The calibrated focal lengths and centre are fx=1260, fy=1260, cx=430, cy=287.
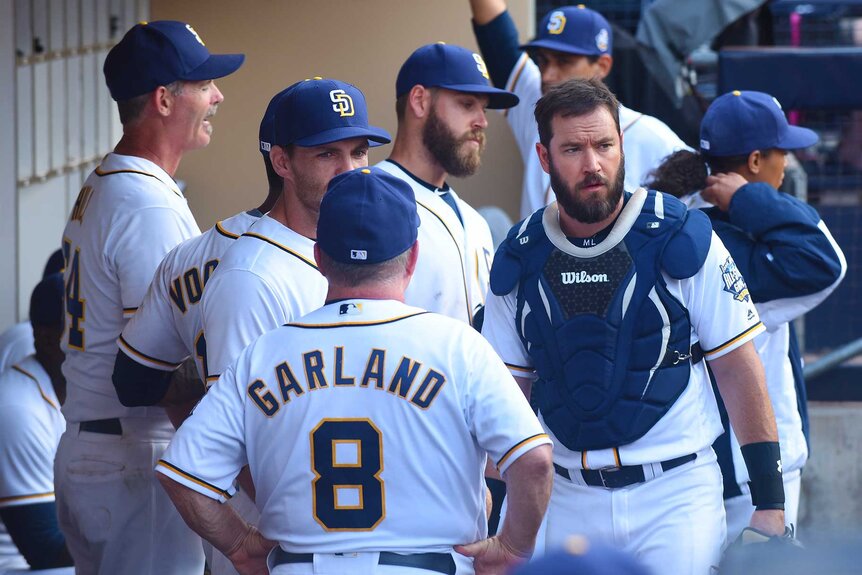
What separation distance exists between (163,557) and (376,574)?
4.62 feet

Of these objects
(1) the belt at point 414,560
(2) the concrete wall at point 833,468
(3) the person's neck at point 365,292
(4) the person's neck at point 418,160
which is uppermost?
(4) the person's neck at point 418,160

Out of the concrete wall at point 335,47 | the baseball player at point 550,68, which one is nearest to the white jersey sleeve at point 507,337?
the baseball player at point 550,68

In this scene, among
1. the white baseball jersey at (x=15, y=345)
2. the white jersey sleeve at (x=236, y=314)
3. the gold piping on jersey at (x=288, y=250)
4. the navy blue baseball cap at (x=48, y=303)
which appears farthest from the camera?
the white baseball jersey at (x=15, y=345)

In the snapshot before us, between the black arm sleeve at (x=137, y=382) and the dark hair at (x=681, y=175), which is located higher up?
the dark hair at (x=681, y=175)

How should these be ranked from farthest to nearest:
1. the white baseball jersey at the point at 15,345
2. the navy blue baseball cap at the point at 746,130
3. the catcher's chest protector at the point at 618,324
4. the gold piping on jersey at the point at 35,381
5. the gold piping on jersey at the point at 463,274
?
the white baseball jersey at the point at 15,345
the gold piping on jersey at the point at 35,381
the navy blue baseball cap at the point at 746,130
the gold piping on jersey at the point at 463,274
the catcher's chest protector at the point at 618,324

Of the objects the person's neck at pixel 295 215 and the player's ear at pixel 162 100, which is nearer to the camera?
the person's neck at pixel 295 215

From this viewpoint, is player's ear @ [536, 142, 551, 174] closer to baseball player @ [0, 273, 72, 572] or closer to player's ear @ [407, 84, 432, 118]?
player's ear @ [407, 84, 432, 118]

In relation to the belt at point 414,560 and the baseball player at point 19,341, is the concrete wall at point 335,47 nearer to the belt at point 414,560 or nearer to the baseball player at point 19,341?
the baseball player at point 19,341

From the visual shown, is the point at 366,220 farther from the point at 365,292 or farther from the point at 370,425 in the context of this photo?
the point at 370,425

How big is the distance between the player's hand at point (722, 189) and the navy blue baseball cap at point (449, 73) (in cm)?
75

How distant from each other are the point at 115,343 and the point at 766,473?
1858mm

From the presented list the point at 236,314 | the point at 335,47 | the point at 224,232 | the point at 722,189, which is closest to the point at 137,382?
the point at 224,232

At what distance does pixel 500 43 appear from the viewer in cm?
555

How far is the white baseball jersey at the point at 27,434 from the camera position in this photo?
451 centimetres
